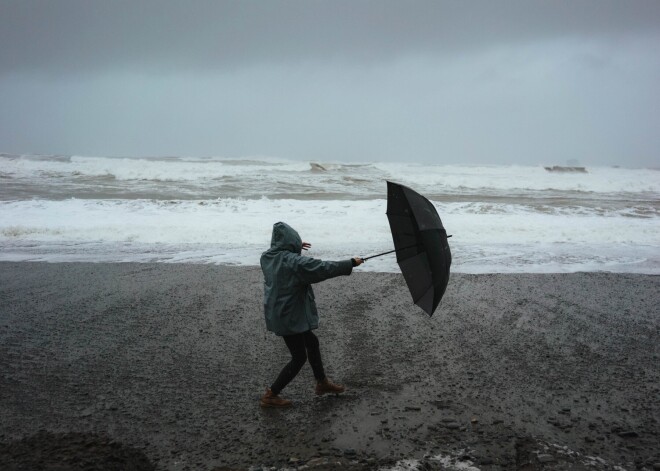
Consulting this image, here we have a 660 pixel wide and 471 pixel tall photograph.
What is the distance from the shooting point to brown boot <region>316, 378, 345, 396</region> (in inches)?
164

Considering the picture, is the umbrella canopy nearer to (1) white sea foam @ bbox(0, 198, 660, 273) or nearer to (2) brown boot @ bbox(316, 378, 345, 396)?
(2) brown boot @ bbox(316, 378, 345, 396)

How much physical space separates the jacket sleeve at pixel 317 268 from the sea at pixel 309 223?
5114 mm

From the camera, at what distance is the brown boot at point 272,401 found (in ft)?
13.0

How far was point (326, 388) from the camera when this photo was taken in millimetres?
4184

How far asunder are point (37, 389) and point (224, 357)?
162cm

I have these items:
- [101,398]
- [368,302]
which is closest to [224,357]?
[101,398]

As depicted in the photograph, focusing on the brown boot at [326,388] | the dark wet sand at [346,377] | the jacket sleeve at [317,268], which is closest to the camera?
the dark wet sand at [346,377]

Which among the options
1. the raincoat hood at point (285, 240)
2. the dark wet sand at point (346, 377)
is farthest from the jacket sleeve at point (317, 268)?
the dark wet sand at point (346, 377)

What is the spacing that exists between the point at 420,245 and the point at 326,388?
1.42 m

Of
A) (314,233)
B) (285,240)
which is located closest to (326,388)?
(285,240)

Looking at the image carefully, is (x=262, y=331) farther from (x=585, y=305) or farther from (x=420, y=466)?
(x=585, y=305)

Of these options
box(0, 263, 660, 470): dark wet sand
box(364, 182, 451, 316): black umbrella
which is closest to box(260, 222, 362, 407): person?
box(364, 182, 451, 316): black umbrella

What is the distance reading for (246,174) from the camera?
29828mm

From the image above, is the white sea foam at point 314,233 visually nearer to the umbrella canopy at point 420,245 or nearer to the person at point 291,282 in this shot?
the umbrella canopy at point 420,245
